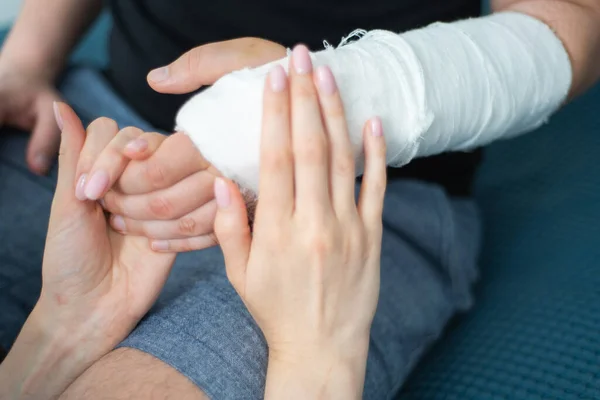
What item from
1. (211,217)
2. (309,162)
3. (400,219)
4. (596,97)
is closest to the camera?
(309,162)

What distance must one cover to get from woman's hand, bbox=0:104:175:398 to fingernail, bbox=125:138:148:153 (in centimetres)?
6

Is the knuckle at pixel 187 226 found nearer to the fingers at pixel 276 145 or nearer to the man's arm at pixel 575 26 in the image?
the fingers at pixel 276 145

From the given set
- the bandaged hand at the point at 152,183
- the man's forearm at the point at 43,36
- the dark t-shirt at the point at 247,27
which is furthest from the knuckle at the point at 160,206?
the man's forearm at the point at 43,36

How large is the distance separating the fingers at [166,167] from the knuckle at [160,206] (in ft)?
0.03

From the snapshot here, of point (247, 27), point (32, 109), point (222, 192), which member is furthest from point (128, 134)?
point (32, 109)

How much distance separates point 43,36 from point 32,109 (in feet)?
0.36

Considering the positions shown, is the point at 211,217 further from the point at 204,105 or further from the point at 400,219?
the point at 400,219

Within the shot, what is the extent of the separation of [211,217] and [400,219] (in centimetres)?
27

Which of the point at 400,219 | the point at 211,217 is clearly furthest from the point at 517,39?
the point at 211,217

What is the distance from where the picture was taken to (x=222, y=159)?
Answer: 0.46 m

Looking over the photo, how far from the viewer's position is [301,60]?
16.8 inches

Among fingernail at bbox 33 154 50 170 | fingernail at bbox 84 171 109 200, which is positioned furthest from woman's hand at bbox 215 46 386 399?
fingernail at bbox 33 154 50 170

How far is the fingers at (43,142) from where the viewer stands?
752 mm

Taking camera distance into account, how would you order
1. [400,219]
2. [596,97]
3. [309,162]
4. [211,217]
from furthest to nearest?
[596,97], [400,219], [211,217], [309,162]
